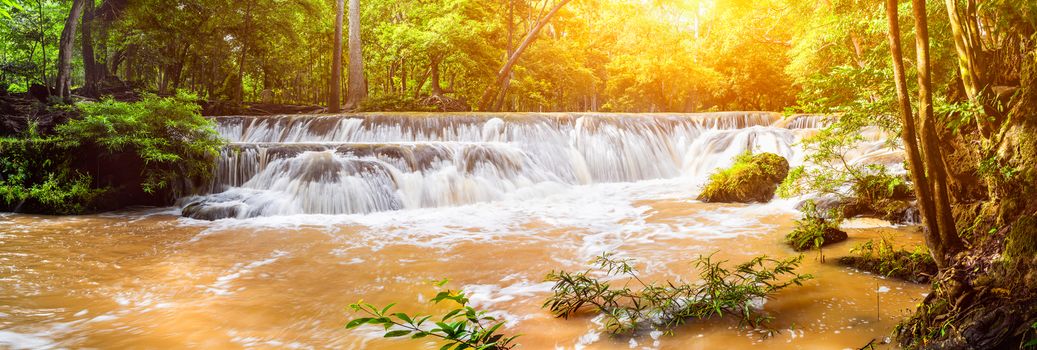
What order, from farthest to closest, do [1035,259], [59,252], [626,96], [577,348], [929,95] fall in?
[626,96] < [59,252] < [577,348] < [929,95] < [1035,259]

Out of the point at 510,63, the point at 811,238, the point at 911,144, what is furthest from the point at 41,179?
the point at 510,63

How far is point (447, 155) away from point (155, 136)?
16.5 feet

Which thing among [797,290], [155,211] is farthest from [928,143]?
[155,211]

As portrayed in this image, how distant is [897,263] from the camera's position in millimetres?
3404

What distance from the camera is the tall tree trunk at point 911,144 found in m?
2.27

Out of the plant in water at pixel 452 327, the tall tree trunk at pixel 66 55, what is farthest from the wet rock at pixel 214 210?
the tall tree trunk at pixel 66 55

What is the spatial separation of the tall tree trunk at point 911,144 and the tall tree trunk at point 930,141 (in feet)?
0.10

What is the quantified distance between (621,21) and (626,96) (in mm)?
6642

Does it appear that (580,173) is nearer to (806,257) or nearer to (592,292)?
(806,257)

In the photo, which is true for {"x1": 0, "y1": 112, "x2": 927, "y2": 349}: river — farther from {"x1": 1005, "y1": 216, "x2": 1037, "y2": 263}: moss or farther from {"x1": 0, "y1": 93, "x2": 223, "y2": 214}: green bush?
{"x1": 1005, "y1": 216, "x2": 1037, "y2": 263}: moss

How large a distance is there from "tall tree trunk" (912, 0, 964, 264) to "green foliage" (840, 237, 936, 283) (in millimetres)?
1059

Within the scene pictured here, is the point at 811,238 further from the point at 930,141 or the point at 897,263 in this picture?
the point at 930,141

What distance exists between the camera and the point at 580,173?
12336 mm

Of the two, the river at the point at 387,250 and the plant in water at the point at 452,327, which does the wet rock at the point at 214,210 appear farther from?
the plant in water at the point at 452,327
